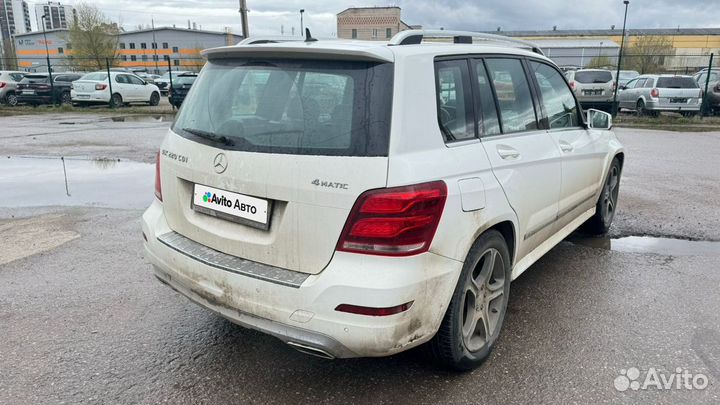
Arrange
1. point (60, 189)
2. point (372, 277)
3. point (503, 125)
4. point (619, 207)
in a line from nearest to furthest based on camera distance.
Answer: point (372, 277)
point (503, 125)
point (619, 207)
point (60, 189)

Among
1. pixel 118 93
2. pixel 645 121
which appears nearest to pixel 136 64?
pixel 118 93

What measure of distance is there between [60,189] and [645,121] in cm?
1693

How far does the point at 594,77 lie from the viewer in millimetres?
19609

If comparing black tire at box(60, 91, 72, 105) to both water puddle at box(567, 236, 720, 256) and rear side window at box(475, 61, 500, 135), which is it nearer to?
water puddle at box(567, 236, 720, 256)

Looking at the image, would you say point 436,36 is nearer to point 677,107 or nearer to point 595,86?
point 677,107

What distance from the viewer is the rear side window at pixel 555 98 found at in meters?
3.80

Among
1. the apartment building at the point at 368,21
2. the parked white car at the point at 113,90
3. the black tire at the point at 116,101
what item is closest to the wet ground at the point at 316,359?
the parked white car at the point at 113,90

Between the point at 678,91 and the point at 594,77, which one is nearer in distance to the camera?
the point at 678,91

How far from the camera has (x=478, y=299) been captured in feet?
9.43

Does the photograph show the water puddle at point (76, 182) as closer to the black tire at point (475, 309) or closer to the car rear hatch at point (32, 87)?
the black tire at point (475, 309)

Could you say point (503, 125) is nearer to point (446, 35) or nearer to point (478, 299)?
point (446, 35)

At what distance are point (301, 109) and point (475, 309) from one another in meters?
1.44

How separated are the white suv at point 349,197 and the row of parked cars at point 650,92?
16.6m

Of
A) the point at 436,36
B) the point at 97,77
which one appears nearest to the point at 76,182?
the point at 436,36
